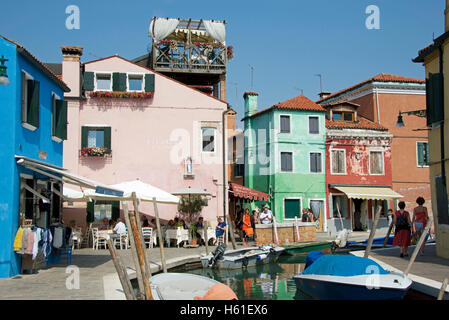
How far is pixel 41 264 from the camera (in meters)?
12.9

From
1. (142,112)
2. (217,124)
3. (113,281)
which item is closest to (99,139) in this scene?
(142,112)

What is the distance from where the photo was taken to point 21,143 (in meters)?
12.2

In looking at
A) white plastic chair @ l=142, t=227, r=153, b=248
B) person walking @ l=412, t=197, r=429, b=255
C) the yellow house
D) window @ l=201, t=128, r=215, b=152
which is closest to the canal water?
white plastic chair @ l=142, t=227, r=153, b=248

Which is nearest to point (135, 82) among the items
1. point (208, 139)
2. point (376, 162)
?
point (208, 139)

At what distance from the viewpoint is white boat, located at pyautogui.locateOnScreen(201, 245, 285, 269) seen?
16734 mm

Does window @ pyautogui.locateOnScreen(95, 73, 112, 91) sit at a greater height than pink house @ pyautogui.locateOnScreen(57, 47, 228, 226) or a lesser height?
greater

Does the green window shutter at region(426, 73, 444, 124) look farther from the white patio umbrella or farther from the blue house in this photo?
the white patio umbrella

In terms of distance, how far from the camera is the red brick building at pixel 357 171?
31422 millimetres

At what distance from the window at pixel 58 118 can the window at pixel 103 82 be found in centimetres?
843

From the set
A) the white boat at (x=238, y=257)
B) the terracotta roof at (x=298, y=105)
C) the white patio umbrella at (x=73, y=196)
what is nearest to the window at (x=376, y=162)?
the terracotta roof at (x=298, y=105)

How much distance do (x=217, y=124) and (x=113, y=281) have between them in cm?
1433

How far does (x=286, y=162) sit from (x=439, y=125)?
17.2 m
